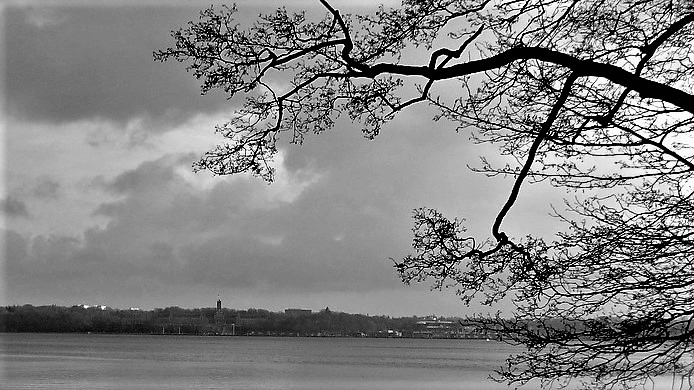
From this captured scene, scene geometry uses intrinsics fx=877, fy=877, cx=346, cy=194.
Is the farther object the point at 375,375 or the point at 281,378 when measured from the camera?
the point at 375,375

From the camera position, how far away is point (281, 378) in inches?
2141

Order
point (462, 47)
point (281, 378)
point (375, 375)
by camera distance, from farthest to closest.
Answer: point (375, 375) → point (281, 378) → point (462, 47)

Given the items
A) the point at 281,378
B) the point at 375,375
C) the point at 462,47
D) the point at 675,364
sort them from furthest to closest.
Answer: the point at 375,375
the point at 281,378
the point at 675,364
the point at 462,47

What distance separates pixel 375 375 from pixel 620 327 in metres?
53.8

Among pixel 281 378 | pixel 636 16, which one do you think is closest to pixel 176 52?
pixel 636 16

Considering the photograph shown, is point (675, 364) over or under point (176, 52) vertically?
under

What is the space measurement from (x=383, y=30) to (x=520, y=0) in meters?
0.90

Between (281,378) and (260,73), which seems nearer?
(260,73)

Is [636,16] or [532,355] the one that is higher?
[636,16]

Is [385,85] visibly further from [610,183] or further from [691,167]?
[691,167]

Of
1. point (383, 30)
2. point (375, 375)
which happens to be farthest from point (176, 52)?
point (375, 375)

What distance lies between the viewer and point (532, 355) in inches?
221

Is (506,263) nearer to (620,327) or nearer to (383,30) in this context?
(620,327)

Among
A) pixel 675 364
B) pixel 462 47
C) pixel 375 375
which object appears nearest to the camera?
pixel 462 47
